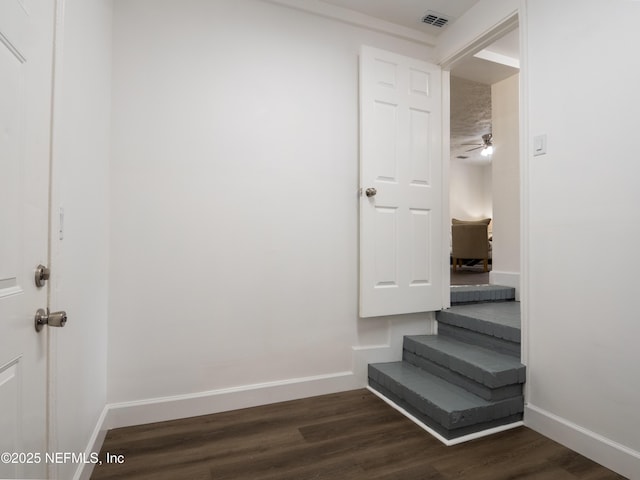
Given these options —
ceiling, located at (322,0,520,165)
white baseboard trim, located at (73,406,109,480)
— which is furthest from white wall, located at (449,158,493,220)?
white baseboard trim, located at (73,406,109,480)

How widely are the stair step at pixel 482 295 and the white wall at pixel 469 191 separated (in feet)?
19.1

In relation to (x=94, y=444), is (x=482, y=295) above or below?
above

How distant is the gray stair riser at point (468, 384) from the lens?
1.81 metres

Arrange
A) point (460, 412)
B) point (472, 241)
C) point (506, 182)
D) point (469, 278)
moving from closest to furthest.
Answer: point (460, 412) < point (506, 182) < point (469, 278) < point (472, 241)

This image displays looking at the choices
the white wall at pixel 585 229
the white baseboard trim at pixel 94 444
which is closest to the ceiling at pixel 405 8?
the white wall at pixel 585 229

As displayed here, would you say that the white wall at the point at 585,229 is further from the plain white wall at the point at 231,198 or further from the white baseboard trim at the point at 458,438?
the plain white wall at the point at 231,198

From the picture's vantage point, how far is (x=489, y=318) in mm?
2318

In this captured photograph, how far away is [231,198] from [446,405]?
5.63 feet

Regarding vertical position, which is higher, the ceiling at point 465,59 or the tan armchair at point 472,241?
the ceiling at point 465,59

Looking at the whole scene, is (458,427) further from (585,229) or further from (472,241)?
(472,241)

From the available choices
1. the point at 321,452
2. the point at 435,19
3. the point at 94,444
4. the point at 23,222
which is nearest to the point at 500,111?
the point at 435,19

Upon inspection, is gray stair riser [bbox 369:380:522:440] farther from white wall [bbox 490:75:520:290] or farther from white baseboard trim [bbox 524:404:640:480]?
white wall [bbox 490:75:520:290]

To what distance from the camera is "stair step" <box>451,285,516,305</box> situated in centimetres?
285

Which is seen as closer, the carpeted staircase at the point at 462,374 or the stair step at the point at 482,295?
the carpeted staircase at the point at 462,374
